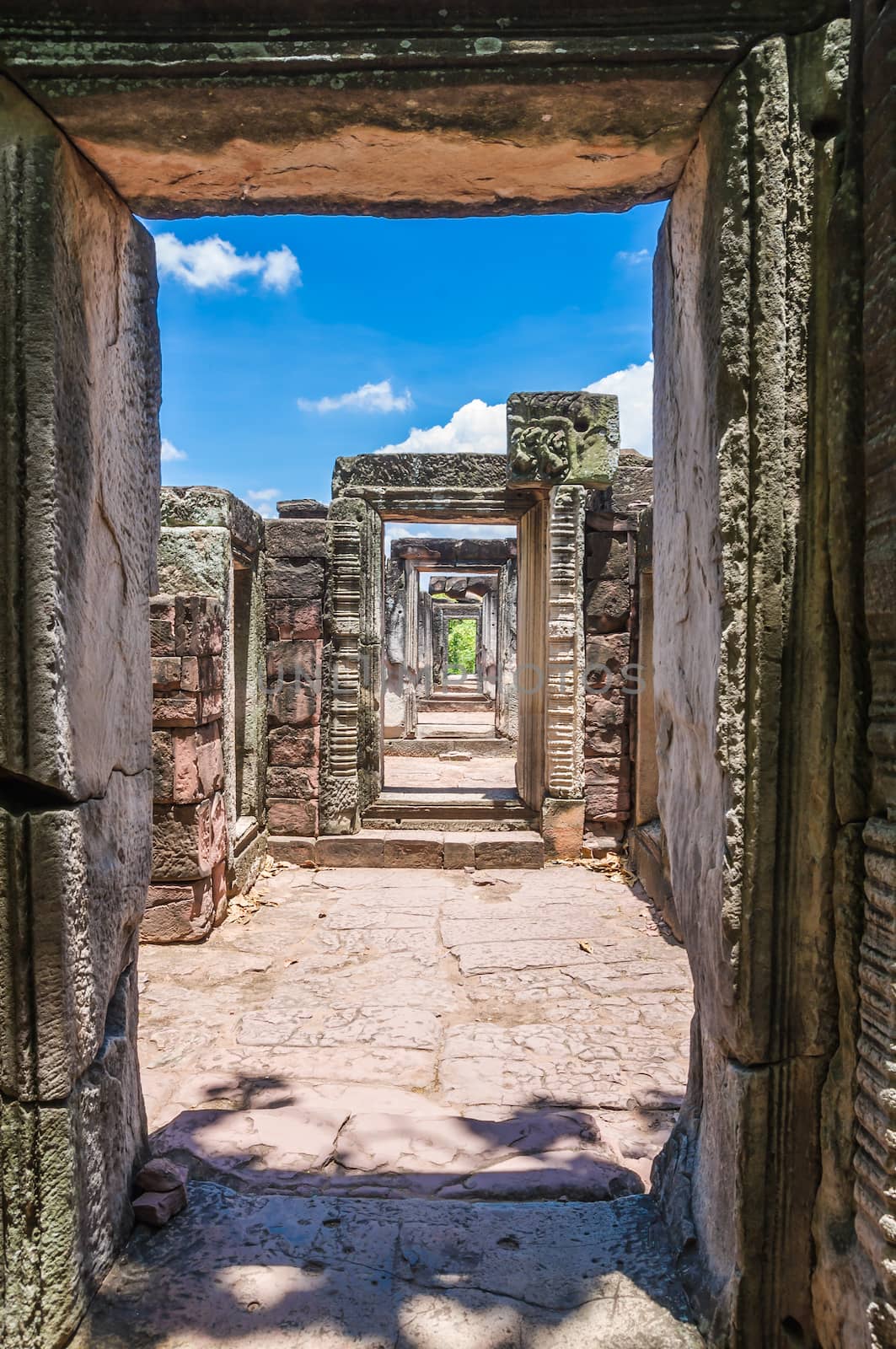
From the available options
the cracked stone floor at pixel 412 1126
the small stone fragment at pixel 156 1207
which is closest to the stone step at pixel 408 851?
the cracked stone floor at pixel 412 1126

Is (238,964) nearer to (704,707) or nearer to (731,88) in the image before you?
(704,707)

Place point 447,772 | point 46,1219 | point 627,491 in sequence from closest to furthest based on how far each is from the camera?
1. point 46,1219
2. point 627,491
3. point 447,772

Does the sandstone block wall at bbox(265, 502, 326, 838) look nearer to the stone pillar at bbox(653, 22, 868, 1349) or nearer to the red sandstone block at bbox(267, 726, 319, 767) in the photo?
the red sandstone block at bbox(267, 726, 319, 767)

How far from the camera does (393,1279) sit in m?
1.76

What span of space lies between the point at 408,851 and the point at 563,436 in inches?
139

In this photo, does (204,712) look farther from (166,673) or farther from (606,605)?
(606,605)

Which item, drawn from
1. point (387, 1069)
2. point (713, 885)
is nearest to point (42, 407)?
point (713, 885)

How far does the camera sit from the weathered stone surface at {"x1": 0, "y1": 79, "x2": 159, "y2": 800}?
1.51 metres

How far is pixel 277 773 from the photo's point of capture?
639 cm

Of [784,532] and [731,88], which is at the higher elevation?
[731,88]

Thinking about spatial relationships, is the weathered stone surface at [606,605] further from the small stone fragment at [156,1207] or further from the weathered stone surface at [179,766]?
the small stone fragment at [156,1207]

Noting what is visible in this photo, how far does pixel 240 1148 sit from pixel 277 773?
13.1 ft

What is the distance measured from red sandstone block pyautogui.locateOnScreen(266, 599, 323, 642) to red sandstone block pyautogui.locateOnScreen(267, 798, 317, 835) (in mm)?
1326

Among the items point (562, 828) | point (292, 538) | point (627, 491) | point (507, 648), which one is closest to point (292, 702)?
point (292, 538)
